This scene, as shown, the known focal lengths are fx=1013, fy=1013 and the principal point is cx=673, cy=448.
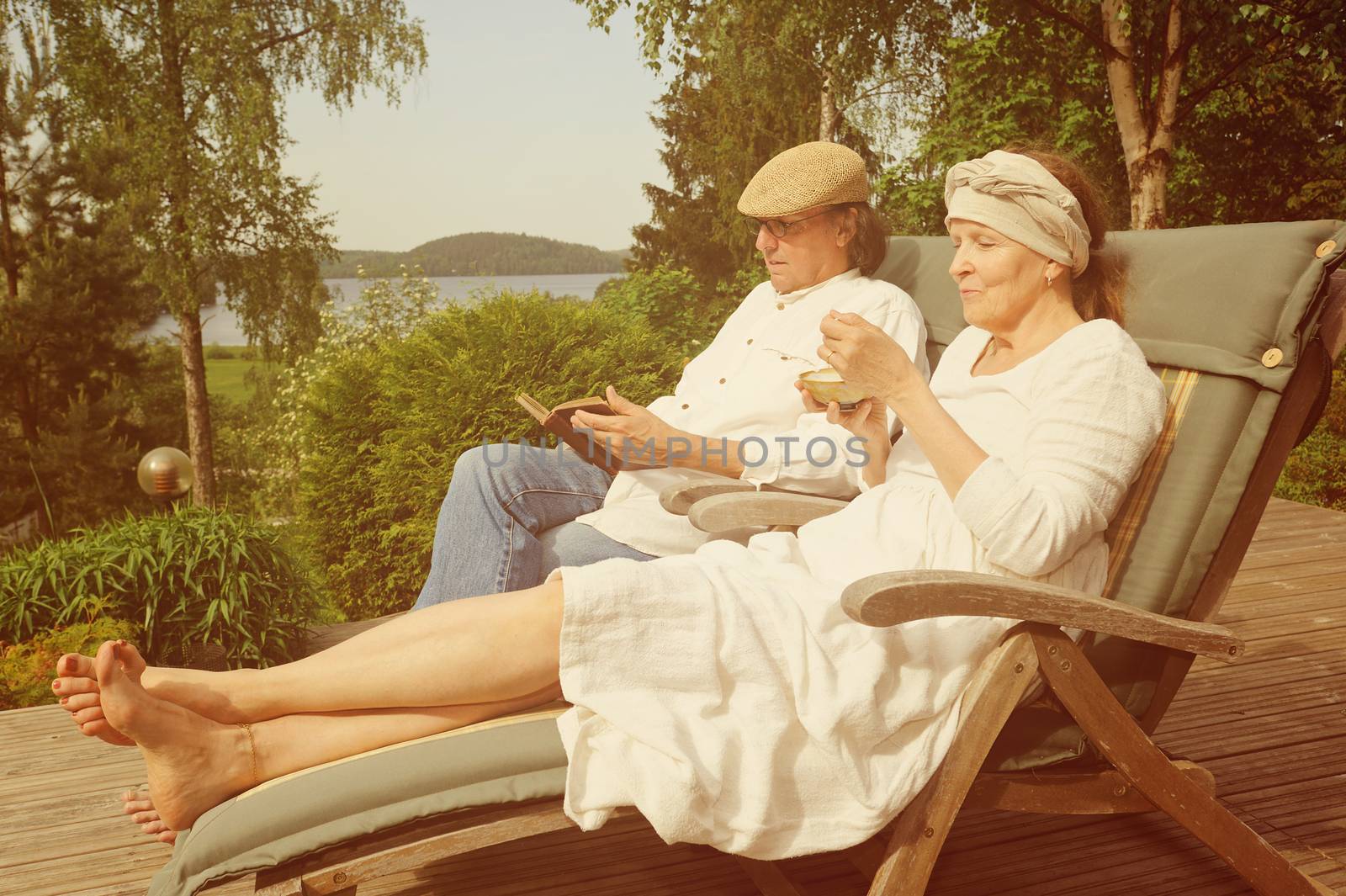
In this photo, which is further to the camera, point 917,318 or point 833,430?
point 917,318

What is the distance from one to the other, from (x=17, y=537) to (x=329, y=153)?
8670 millimetres

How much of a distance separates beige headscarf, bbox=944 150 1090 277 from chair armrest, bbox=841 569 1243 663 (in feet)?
2.49

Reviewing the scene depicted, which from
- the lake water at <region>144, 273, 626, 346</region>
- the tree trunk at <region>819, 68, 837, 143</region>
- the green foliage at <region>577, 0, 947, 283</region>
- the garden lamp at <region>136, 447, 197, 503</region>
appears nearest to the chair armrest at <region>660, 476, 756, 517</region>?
the garden lamp at <region>136, 447, 197, 503</region>

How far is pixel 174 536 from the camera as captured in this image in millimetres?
3916

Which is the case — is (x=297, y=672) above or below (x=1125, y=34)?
below

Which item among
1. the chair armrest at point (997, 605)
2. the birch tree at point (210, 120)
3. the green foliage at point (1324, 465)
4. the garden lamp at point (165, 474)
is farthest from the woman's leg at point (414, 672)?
the birch tree at point (210, 120)

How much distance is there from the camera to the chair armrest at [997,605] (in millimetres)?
1595

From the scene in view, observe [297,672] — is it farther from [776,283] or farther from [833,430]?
[776,283]

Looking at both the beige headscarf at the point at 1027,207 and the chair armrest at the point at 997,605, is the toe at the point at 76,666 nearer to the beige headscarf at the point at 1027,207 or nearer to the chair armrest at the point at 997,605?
the chair armrest at the point at 997,605

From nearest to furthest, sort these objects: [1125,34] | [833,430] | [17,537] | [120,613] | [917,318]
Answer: [833,430], [917,318], [120,613], [1125,34], [17,537]

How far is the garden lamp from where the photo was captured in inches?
175

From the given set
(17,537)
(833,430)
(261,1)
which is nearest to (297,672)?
Result: (833,430)

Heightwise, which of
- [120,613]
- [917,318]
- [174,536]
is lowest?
[120,613]

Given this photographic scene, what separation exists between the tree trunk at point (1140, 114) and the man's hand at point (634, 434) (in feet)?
21.0
